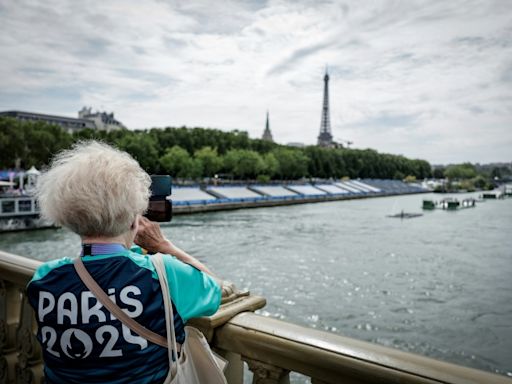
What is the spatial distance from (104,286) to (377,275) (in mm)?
15845

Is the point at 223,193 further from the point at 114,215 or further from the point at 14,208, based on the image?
the point at 114,215

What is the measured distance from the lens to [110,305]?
1112mm

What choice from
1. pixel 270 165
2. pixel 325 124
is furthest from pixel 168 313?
pixel 325 124

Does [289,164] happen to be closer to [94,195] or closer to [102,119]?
[102,119]

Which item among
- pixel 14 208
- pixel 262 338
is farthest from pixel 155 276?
pixel 14 208

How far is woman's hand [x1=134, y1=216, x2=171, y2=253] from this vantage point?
1.38m

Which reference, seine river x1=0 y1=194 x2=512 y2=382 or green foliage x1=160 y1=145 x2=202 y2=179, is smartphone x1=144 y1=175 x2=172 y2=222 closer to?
seine river x1=0 y1=194 x2=512 y2=382

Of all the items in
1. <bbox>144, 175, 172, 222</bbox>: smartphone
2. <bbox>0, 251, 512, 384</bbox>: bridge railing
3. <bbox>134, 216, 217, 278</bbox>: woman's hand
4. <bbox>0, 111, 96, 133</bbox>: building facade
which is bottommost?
<bbox>0, 251, 512, 384</bbox>: bridge railing

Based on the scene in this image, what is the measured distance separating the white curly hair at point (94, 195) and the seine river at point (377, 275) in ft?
26.8

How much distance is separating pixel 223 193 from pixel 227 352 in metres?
45.2

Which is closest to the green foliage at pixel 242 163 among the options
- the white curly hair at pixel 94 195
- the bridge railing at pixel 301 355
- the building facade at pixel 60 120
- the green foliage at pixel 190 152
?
the green foliage at pixel 190 152

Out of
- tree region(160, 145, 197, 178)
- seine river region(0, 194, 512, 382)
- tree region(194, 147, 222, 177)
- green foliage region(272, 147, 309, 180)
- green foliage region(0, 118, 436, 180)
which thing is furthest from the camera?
green foliage region(272, 147, 309, 180)

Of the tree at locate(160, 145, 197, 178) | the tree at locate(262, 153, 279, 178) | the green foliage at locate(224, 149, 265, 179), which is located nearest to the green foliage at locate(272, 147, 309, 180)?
the tree at locate(262, 153, 279, 178)

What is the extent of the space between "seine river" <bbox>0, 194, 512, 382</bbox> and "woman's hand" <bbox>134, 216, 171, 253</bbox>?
7.95 meters
